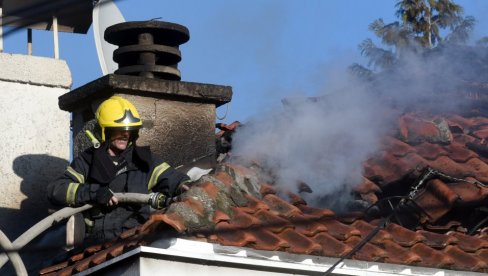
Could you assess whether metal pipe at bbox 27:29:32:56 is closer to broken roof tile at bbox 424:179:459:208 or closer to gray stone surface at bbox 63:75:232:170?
gray stone surface at bbox 63:75:232:170

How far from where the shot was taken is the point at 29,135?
1206 centimetres

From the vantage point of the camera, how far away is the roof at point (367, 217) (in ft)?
28.9

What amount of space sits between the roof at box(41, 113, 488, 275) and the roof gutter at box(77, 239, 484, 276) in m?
0.06

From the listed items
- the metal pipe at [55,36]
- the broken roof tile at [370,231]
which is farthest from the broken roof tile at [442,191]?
the metal pipe at [55,36]

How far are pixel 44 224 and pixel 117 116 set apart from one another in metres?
1.32

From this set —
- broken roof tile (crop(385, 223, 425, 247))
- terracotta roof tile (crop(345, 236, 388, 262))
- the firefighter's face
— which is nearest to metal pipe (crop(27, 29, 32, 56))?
the firefighter's face

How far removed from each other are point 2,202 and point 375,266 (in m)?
4.08

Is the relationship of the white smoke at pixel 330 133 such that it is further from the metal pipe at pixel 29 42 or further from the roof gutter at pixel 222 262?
the metal pipe at pixel 29 42

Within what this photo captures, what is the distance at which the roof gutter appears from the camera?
831cm

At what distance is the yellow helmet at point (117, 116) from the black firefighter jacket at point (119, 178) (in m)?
0.17

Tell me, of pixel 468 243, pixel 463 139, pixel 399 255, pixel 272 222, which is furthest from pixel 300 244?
pixel 463 139

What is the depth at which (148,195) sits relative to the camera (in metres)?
9.19

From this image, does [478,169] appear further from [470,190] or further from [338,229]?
[338,229]

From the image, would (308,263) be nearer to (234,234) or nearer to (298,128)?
(234,234)
